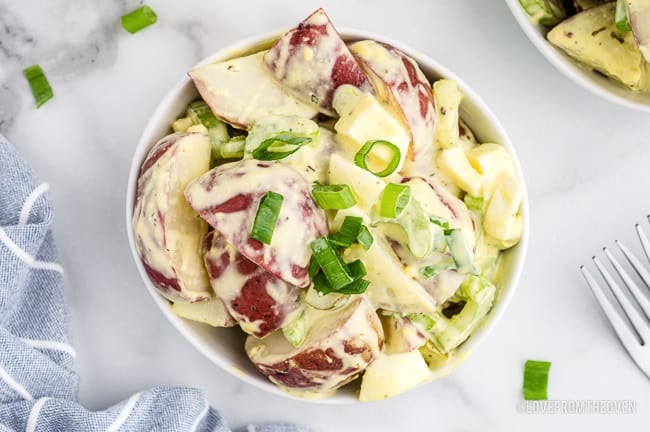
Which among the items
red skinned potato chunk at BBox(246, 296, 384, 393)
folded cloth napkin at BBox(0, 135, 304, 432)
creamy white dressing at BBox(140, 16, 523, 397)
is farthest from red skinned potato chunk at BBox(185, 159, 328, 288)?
folded cloth napkin at BBox(0, 135, 304, 432)

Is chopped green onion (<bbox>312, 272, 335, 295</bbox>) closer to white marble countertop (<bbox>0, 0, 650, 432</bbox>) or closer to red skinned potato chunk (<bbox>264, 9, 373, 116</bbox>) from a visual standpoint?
red skinned potato chunk (<bbox>264, 9, 373, 116</bbox>)

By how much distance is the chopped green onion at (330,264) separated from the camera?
61.4 inches

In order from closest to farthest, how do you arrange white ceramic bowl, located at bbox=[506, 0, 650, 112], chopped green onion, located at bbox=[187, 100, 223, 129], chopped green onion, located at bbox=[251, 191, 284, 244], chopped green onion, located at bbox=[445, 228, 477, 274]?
chopped green onion, located at bbox=[251, 191, 284, 244] < chopped green onion, located at bbox=[445, 228, 477, 274] < chopped green onion, located at bbox=[187, 100, 223, 129] < white ceramic bowl, located at bbox=[506, 0, 650, 112]

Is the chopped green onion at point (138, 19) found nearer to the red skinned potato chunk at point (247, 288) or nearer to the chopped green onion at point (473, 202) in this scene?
the red skinned potato chunk at point (247, 288)

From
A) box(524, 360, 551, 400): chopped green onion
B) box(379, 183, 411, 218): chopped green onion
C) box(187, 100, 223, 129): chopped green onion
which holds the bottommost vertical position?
box(524, 360, 551, 400): chopped green onion

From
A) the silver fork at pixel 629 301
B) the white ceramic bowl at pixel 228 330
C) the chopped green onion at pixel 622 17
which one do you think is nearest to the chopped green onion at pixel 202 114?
the white ceramic bowl at pixel 228 330

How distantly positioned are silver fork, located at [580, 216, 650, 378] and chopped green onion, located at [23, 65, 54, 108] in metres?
1.26

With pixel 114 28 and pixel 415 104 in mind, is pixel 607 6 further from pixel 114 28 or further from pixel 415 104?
pixel 114 28

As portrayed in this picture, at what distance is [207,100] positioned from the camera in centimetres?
171

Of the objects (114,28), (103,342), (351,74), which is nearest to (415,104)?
(351,74)

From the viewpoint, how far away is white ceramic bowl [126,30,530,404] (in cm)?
177

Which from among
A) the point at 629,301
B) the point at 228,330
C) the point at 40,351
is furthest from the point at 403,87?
the point at 40,351

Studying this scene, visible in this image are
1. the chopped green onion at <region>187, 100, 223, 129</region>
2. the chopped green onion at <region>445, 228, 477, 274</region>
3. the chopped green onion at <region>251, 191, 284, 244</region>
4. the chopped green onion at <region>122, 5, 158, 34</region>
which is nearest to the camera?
the chopped green onion at <region>251, 191, 284, 244</region>

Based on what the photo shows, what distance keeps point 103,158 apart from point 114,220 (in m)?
0.14
